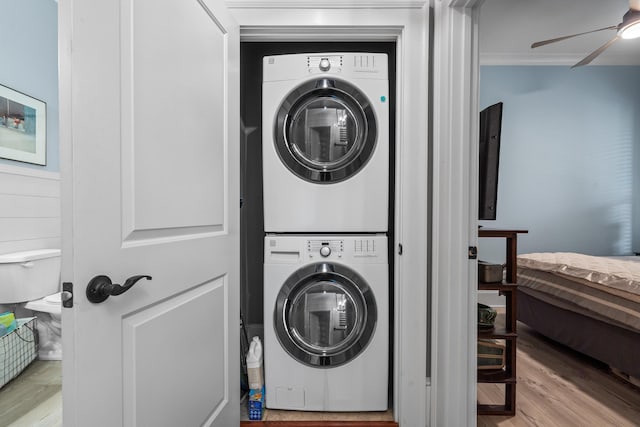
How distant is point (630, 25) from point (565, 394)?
7.84ft

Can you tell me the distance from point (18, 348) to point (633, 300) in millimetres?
3510

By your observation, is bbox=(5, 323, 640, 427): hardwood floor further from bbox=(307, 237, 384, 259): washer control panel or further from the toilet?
bbox=(307, 237, 384, 259): washer control panel

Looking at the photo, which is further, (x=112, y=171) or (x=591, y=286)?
(x=591, y=286)

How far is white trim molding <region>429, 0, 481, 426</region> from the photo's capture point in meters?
1.36

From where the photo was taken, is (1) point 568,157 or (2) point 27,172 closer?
(2) point 27,172

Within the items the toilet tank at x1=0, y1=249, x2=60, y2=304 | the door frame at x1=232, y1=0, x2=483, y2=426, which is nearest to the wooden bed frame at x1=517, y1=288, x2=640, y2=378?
the door frame at x1=232, y1=0, x2=483, y2=426

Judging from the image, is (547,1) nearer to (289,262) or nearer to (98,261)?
(289,262)

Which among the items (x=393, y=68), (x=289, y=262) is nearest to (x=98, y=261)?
(x=289, y=262)

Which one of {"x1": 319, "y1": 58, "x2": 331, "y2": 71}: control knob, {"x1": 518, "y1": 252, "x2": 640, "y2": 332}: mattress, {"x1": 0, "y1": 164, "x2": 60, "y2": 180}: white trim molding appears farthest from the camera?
{"x1": 0, "y1": 164, "x2": 60, "y2": 180}: white trim molding

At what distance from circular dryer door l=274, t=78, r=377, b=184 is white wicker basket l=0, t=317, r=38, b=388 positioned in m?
1.79

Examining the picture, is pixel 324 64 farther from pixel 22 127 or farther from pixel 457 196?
pixel 22 127

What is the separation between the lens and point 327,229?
1.66 metres

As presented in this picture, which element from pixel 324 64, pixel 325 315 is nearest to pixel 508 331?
pixel 325 315

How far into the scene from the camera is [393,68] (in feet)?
6.66
